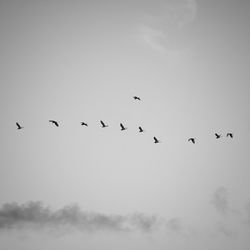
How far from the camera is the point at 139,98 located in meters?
81.5

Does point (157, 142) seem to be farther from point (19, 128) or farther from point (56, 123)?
point (19, 128)

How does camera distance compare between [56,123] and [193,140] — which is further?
[193,140]

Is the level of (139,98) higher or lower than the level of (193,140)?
higher

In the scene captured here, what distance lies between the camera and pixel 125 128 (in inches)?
3191

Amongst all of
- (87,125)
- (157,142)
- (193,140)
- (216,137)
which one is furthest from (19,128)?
(216,137)

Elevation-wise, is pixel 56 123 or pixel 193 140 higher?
pixel 56 123

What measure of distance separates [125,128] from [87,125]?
788 centimetres

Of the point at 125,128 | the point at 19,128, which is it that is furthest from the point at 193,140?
the point at 19,128

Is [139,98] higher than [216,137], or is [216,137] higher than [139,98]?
[139,98]

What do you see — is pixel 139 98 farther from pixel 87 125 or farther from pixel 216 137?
pixel 216 137

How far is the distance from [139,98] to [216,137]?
17.6 m

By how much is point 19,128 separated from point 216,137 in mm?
39417

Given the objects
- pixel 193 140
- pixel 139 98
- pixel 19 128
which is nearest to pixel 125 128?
pixel 139 98

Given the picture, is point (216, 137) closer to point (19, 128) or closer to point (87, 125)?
point (87, 125)
